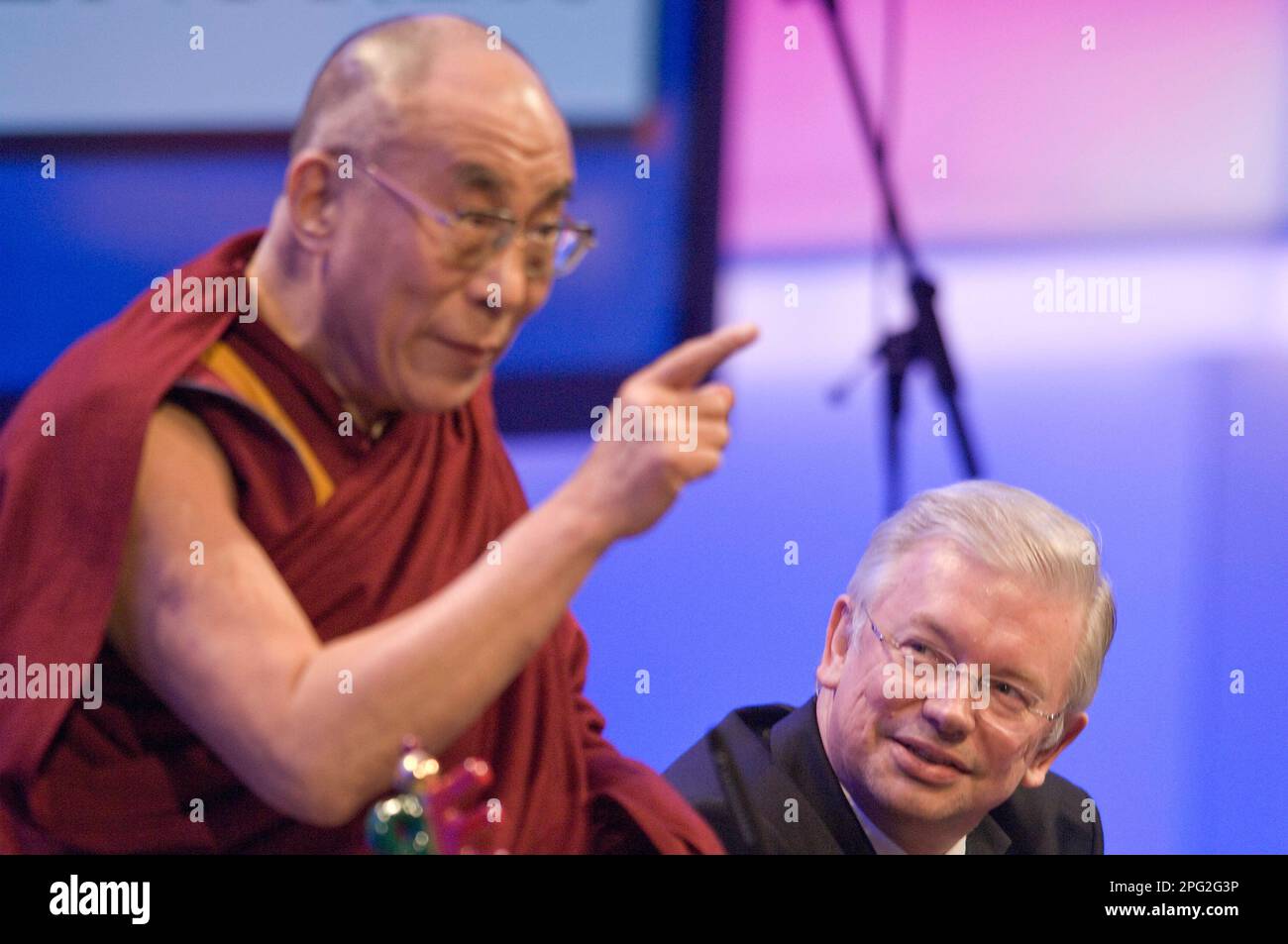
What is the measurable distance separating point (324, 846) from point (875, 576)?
81cm

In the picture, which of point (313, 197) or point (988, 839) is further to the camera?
point (988, 839)

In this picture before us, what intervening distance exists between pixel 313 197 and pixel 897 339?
1036mm

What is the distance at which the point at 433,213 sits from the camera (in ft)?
5.55

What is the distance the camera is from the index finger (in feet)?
5.04

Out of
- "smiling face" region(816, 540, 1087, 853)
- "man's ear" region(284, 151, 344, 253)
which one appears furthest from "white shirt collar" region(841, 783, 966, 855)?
"man's ear" region(284, 151, 344, 253)

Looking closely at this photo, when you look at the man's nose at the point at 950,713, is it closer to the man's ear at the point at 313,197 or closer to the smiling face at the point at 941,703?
the smiling face at the point at 941,703

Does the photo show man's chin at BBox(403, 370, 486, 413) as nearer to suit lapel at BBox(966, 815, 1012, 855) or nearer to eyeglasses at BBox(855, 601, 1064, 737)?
eyeglasses at BBox(855, 601, 1064, 737)

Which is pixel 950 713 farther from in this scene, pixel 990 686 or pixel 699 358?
pixel 699 358

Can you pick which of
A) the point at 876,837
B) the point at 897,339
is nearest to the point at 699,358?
the point at 876,837

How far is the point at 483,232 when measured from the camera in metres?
1.71

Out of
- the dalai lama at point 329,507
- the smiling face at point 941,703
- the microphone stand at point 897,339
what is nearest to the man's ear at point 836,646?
the smiling face at point 941,703
